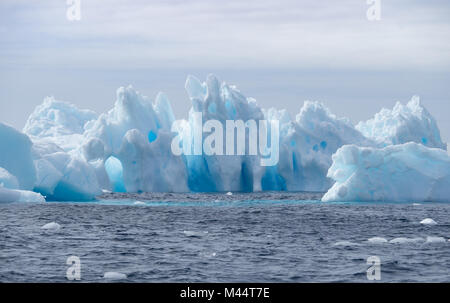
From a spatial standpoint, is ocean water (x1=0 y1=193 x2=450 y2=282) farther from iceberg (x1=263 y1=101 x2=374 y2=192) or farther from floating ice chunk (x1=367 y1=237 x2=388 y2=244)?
iceberg (x1=263 y1=101 x2=374 y2=192)

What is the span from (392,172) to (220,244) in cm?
2098

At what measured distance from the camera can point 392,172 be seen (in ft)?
134

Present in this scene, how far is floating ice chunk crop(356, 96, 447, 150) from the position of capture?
210 ft

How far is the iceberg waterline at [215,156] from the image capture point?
4000 cm

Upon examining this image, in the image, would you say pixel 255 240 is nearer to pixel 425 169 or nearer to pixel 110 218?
pixel 110 218

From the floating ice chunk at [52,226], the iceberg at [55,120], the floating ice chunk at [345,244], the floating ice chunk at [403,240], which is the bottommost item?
the floating ice chunk at [403,240]

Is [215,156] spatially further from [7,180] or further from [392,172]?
[7,180]

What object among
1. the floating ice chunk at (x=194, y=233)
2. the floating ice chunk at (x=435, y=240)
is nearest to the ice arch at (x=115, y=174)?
the floating ice chunk at (x=194, y=233)

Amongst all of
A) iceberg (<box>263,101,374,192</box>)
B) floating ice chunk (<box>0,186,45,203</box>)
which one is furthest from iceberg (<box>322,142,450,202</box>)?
iceberg (<box>263,101,374,192</box>)

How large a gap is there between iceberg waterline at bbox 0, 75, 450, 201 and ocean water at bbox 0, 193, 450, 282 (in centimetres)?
364

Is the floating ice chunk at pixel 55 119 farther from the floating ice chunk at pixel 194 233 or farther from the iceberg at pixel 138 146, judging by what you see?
the floating ice chunk at pixel 194 233

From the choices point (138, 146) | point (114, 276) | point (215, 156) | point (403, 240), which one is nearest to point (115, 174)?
point (138, 146)

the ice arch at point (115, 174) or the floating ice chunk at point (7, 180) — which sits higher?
the floating ice chunk at point (7, 180)

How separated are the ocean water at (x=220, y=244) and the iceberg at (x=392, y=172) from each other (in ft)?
12.6
